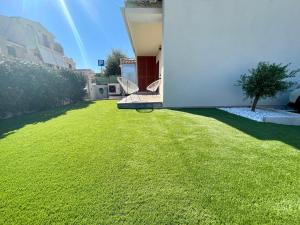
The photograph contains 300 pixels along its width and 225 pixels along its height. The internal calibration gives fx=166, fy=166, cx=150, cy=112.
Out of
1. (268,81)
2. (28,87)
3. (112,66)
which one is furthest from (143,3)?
(112,66)

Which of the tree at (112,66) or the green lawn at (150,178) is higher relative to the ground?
the tree at (112,66)

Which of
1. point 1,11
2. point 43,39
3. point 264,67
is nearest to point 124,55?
point 43,39

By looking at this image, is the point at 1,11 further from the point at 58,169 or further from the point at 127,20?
the point at 58,169

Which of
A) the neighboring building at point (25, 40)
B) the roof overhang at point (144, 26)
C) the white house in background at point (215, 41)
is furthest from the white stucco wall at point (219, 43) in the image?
the neighboring building at point (25, 40)

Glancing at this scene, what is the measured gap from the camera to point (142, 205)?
62.1 inches

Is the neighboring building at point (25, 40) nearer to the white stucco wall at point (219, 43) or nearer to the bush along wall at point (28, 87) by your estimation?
the bush along wall at point (28, 87)

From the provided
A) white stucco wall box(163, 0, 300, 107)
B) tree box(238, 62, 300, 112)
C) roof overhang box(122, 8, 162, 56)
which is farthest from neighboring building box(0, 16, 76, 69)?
tree box(238, 62, 300, 112)

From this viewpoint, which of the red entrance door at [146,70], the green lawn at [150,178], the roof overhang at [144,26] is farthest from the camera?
the red entrance door at [146,70]

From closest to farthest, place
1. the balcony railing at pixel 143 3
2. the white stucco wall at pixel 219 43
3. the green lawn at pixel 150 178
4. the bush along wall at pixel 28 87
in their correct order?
the green lawn at pixel 150 178
the bush along wall at pixel 28 87
the white stucco wall at pixel 219 43
the balcony railing at pixel 143 3

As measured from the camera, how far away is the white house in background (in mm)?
6418

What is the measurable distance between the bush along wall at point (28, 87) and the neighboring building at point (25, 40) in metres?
12.4

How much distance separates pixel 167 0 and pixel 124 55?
2541cm

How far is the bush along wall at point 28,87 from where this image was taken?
19.3 ft

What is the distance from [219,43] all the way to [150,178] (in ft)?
21.3
